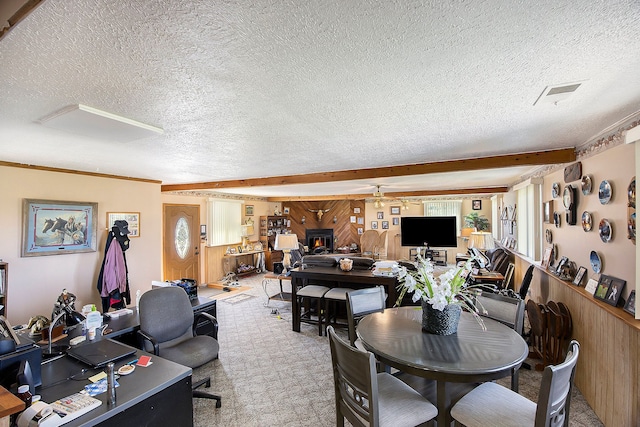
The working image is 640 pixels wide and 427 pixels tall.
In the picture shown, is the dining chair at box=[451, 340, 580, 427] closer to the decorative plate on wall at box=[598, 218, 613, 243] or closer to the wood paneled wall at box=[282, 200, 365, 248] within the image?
the decorative plate on wall at box=[598, 218, 613, 243]

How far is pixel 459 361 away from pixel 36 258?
481 cm

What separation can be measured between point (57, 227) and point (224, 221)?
402 centimetres

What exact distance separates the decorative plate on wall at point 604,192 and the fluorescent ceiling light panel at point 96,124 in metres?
3.48

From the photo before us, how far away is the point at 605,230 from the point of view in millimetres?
2318

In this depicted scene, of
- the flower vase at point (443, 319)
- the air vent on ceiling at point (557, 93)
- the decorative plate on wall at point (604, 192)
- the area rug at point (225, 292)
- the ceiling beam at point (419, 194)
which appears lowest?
the area rug at point (225, 292)

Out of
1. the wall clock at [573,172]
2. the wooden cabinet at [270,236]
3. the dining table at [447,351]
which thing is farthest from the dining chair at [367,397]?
the wooden cabinet at [270,236]

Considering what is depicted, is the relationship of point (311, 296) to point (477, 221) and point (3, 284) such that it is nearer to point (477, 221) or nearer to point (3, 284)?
point (3, 284)

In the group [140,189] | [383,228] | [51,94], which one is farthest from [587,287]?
[383,228]

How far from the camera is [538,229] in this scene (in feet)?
13.5

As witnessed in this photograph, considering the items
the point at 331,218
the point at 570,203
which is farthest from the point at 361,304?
the point at 331,218

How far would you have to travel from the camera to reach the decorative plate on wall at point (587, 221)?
2.56 meters

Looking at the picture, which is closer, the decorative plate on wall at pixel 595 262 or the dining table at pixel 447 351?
the dining table at pixel 447 351

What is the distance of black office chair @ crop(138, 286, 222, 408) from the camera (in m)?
2.53

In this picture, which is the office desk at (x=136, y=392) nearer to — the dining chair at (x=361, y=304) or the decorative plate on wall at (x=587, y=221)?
the dining chair at (x=361, y=304)
